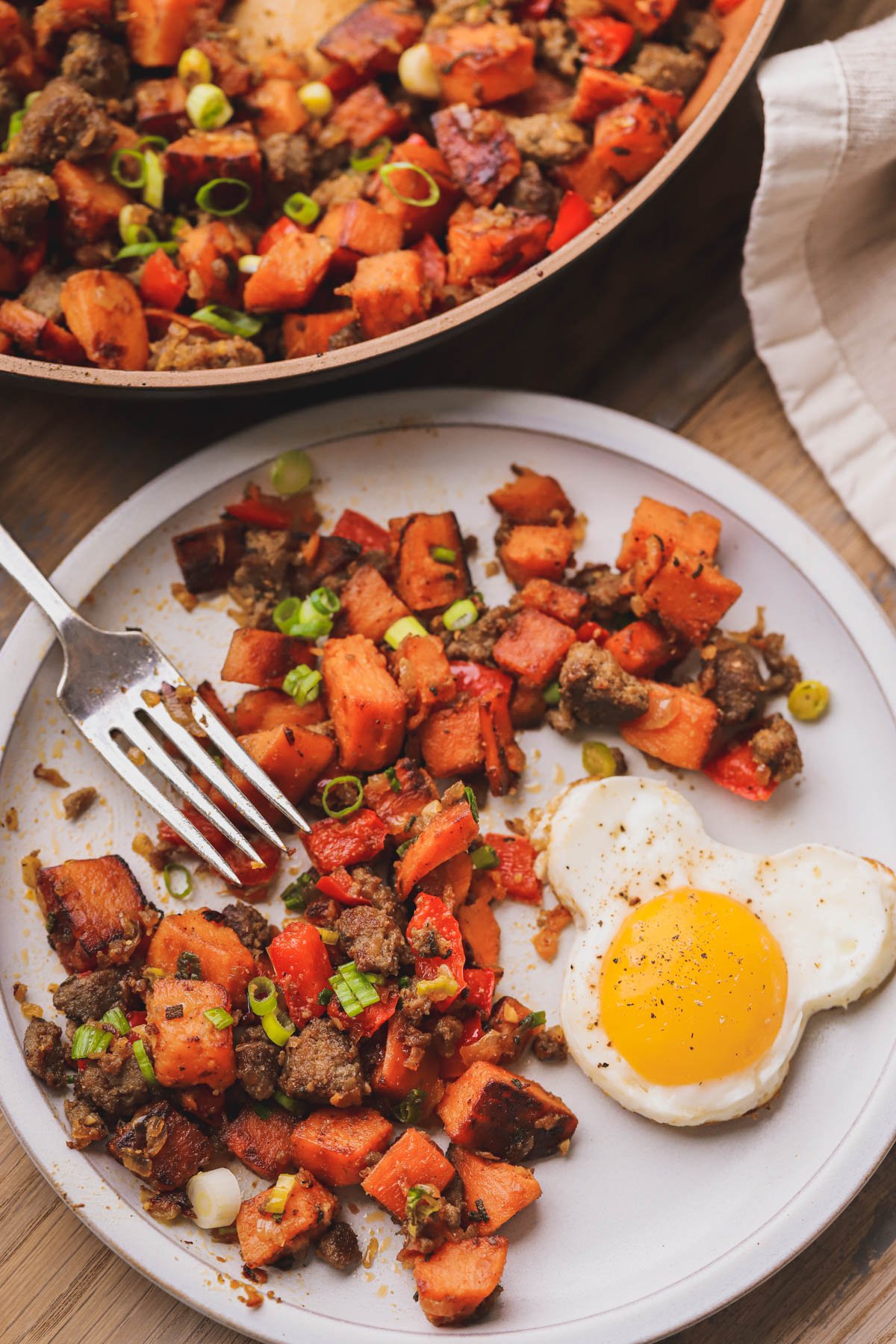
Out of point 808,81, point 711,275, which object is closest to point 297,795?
point 711,275

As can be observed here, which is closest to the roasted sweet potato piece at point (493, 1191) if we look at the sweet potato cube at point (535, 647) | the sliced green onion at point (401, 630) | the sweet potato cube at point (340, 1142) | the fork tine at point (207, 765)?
the sweet potato cube at point (340, 1142)

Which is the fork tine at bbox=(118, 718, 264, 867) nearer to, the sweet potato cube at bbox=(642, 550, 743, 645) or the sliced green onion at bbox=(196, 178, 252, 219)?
the sweet potato cube at bbox=(642, 550, 743, 645)

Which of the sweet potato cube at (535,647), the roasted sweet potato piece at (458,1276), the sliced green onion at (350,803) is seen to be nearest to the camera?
the roasted sweet potato piece at (458,1276)

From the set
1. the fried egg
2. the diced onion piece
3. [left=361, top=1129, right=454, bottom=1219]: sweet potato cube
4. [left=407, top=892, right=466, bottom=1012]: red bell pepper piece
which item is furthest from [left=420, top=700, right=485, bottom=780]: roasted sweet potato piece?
the diced onion piece

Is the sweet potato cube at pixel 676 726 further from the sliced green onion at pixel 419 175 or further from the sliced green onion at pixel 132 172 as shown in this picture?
the sliced green onion at pixel 132 172

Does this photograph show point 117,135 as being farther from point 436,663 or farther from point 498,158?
point 436,663

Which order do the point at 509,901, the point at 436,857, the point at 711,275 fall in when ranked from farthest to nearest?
the point at 711,275 → the point at 509,901 → the point at 436,857
